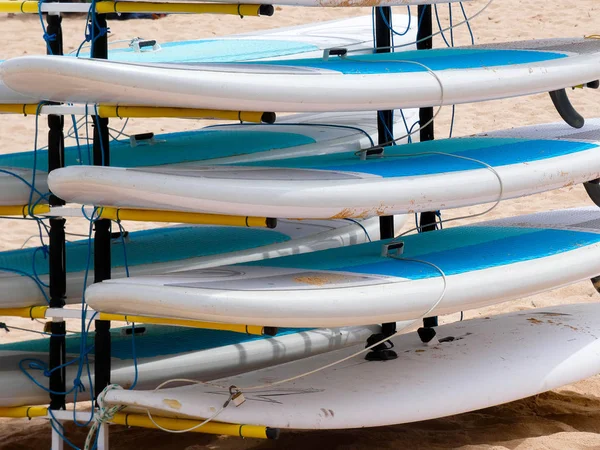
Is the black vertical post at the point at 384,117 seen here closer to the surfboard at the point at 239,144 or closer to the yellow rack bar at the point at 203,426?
the surfboard at the point at 239,144

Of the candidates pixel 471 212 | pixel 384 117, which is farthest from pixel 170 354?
pixel 471 212

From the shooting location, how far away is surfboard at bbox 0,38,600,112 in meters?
2.89

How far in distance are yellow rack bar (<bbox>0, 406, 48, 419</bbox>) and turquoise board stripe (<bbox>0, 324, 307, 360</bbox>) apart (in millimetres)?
294

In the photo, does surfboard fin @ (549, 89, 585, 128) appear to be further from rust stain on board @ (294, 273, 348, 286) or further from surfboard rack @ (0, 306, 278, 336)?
surfboard rack @ (0, 306, 278, 336)

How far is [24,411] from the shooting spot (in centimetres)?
353

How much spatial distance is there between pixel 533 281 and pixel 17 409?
6.04 feet

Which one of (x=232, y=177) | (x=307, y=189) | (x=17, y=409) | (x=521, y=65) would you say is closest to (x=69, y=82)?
(x=232, y=177)

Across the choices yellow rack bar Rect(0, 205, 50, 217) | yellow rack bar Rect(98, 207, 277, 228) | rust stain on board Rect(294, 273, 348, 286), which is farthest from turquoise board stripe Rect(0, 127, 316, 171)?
rust stain on board Rect(294, 273, 348, 286)

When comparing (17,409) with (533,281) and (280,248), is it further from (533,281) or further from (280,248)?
(533,281)

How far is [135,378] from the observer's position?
139 inches

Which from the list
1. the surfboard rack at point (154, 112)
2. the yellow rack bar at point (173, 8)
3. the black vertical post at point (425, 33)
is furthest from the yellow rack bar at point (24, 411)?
the black vertical post at point (425, 33)

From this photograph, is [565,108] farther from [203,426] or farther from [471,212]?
[471,212]

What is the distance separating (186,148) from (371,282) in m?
1.63

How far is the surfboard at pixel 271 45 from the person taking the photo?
462 centimetres
